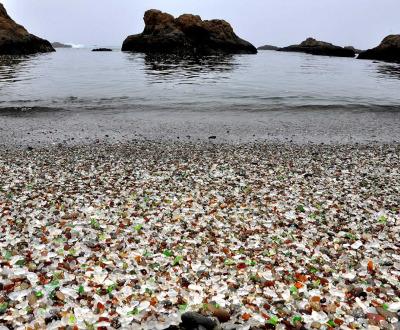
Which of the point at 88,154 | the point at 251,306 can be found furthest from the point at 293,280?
the point at 88,154

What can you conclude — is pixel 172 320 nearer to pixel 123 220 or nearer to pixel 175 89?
pixel 123 220

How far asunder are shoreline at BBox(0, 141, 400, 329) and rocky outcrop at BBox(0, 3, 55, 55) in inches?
2929

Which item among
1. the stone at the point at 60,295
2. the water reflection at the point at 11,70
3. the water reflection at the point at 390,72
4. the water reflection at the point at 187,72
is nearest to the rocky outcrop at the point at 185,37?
the water reflection at the point at 187,72

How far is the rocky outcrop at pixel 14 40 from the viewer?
65344 millimetres

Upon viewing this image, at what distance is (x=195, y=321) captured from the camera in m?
3.18

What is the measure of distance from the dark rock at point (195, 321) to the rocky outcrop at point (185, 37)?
8206 centimetres

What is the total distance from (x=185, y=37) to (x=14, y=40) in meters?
43.0

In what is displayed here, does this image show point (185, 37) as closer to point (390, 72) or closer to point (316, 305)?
point (390, 72)

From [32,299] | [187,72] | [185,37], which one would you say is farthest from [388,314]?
[185,37]

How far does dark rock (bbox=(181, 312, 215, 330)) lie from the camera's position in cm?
318

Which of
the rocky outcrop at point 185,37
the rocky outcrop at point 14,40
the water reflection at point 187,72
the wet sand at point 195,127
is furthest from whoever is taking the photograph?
the rocky outcrop at point 185,37

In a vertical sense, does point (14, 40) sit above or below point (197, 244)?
above

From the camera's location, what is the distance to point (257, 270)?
13.4ft

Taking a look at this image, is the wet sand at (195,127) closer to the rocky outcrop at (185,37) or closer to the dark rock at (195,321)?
the dark rock at (195,321)
